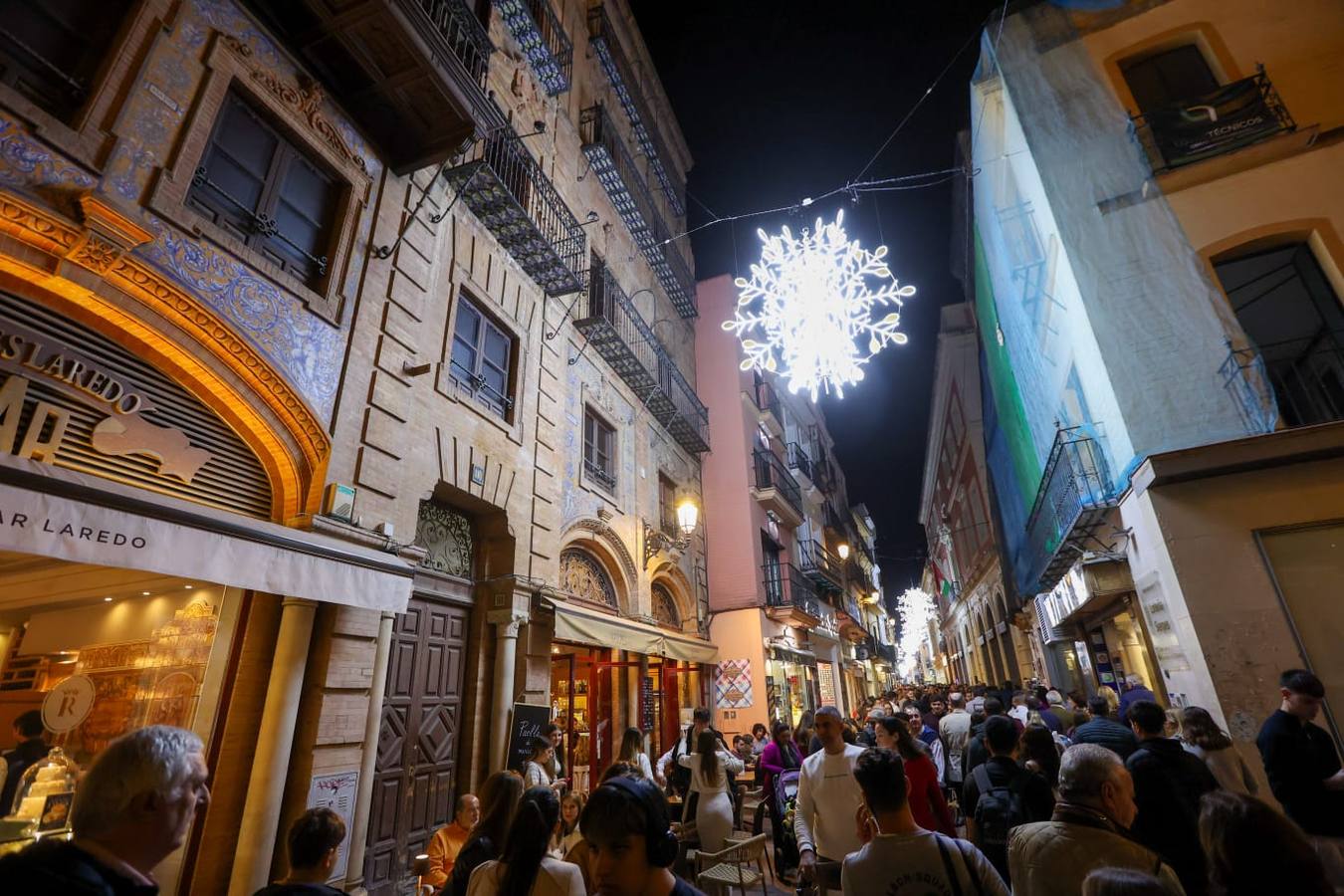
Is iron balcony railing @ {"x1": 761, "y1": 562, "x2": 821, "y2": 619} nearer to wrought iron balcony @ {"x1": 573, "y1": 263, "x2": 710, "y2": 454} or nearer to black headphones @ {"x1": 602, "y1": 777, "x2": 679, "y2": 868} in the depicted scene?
wrought iron balcony @ {"x1": 573, "y1": 263, "x2": 710, "y2": 454}

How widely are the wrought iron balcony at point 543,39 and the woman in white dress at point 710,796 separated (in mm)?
11310

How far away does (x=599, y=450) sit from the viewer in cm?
1178

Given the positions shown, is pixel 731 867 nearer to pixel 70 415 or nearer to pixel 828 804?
pixel 828 804

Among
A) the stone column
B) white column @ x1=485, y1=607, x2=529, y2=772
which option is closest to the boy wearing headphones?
the stone column

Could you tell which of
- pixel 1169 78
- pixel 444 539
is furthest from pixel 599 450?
pixel 1169 78

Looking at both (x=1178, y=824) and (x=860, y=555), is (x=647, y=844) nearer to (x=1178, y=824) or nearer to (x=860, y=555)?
(x=1178, y=824)

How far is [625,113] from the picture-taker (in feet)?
51.6

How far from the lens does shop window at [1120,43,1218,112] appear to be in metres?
9.19

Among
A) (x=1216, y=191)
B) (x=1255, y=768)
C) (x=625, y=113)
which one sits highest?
(x=625, y=113)

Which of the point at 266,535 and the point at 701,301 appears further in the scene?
the point at 701,301

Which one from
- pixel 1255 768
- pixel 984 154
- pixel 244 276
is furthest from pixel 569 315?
pixel 1255 768

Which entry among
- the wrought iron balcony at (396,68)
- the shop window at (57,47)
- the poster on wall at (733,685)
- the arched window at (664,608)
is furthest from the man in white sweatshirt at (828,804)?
the poster on wall at (733,685)

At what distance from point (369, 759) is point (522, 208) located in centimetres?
707

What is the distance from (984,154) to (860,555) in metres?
33.9
